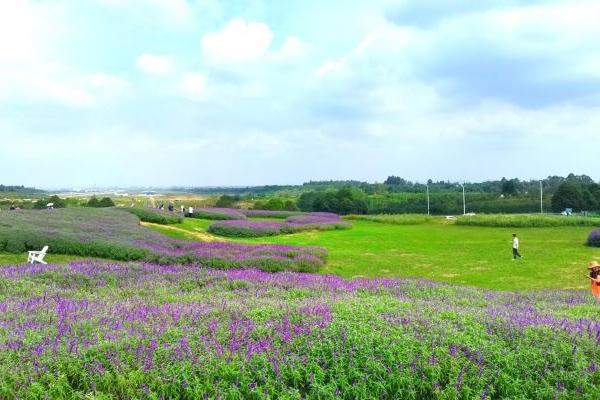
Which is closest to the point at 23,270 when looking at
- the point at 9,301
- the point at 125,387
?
the point at 9,301

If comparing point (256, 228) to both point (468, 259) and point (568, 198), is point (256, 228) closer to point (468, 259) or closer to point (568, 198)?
point (468, 259)

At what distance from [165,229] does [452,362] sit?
34756mm

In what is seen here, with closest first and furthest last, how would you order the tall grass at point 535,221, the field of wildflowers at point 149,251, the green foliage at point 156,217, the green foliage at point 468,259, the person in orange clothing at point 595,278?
the person in orange clothing at point 595,278 < the field of wildflowers at point 149,251 < the green foliage at point 468,259 < the green foliage at point 156,217 < the tall grass at point 535,221

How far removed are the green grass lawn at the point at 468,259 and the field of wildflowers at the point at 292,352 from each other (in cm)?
1317

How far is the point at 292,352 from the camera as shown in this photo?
5.95 m

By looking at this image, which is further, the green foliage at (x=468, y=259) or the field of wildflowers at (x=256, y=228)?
the field of wildflowers at (x=256, y=228)

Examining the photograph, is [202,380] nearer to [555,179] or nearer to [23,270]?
[23,270]

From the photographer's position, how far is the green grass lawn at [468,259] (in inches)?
834

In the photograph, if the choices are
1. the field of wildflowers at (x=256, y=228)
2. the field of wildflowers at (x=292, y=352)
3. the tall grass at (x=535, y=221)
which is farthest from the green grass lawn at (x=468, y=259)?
the field of wildflowers at (x=292, y=352)

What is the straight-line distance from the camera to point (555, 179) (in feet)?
587

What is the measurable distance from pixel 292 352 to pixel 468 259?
23.7m

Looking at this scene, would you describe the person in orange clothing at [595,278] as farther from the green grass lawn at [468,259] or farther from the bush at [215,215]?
the bush at [215,215]

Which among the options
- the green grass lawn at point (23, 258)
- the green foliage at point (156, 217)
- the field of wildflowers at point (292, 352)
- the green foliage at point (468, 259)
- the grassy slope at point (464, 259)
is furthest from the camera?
the green foliage at point (156, 217)

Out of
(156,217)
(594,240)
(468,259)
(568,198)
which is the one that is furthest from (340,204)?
(468,259)
